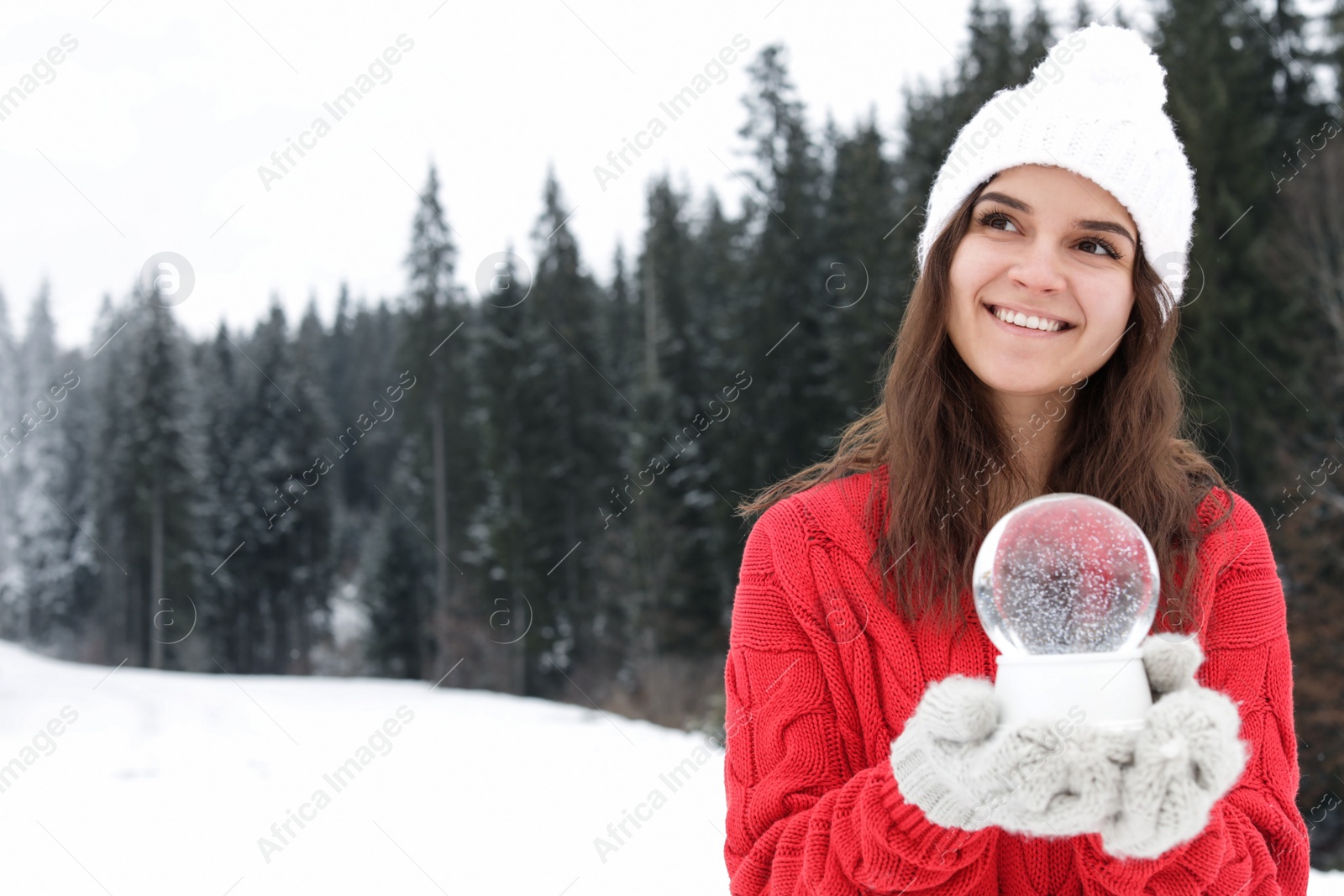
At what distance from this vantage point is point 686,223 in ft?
133

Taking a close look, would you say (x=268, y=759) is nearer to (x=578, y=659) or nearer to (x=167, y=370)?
(x=578, y=659)

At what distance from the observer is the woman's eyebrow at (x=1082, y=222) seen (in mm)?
2010

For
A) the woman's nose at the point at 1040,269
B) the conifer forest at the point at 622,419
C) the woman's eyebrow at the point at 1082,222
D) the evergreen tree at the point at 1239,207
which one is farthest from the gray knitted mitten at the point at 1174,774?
the evergreen tree at the point at 1239,207

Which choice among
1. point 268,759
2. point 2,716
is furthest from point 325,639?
point 268,759

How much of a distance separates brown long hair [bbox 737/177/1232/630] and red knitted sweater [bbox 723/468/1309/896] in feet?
0.18

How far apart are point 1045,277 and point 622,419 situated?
117 ft

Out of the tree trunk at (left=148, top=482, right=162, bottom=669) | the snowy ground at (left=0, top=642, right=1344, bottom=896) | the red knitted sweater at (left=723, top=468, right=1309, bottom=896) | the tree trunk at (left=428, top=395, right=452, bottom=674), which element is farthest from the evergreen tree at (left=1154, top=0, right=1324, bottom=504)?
the tree trunk at (left=148, top=482, right=162, bottom=669)

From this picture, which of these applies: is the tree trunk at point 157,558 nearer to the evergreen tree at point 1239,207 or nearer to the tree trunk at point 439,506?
the tree trunk at point 439,506

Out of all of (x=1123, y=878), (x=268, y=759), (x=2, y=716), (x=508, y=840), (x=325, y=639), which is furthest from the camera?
(x=325, y=639)

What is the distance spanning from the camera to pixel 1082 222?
6.59 ft

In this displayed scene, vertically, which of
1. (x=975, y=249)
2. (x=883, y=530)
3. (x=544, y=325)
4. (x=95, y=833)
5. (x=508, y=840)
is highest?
(x=544, y=325)

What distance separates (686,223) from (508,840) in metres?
35.2

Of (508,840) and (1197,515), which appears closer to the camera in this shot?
(1197,515)

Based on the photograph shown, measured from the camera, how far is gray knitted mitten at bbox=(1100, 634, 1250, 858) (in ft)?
4.25
